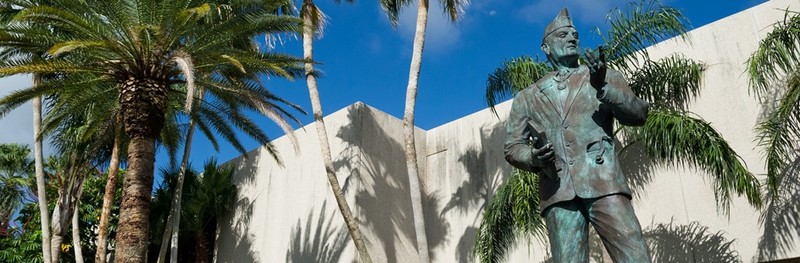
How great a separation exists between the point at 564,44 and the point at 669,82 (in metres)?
Result: 9.37

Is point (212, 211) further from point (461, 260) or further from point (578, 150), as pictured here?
point (578, 150)

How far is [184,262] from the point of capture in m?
21.0

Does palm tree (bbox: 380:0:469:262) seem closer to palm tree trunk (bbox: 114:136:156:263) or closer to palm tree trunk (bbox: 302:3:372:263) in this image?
palm tree trunk (bbox: 302:3:372:263)

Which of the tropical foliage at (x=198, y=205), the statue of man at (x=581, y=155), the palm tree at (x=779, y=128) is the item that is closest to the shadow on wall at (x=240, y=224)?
the tropical foliage at (x=198, y=205)

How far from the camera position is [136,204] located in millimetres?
12188

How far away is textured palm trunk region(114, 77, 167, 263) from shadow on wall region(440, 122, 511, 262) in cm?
699

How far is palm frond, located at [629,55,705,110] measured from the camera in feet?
42.3

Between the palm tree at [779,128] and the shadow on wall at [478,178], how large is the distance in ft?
18.0

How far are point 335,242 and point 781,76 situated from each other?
917 centimetres

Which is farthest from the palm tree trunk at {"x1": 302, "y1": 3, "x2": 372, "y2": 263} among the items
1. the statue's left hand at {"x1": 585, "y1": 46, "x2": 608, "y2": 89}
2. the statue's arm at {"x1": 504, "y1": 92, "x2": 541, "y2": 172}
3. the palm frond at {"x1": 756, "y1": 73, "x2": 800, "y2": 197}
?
the statue's left hand at {"x1": 585, "y1": 46, "x2": 608, "y2": 89}

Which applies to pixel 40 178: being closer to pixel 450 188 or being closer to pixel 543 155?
pixel 450 188

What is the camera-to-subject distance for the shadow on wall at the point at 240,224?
19.9 metres

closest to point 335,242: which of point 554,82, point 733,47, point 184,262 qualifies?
point 184,262

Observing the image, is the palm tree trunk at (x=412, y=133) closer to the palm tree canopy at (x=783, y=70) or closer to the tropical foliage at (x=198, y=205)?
the palm tree canopy at (x=783, y=70)
